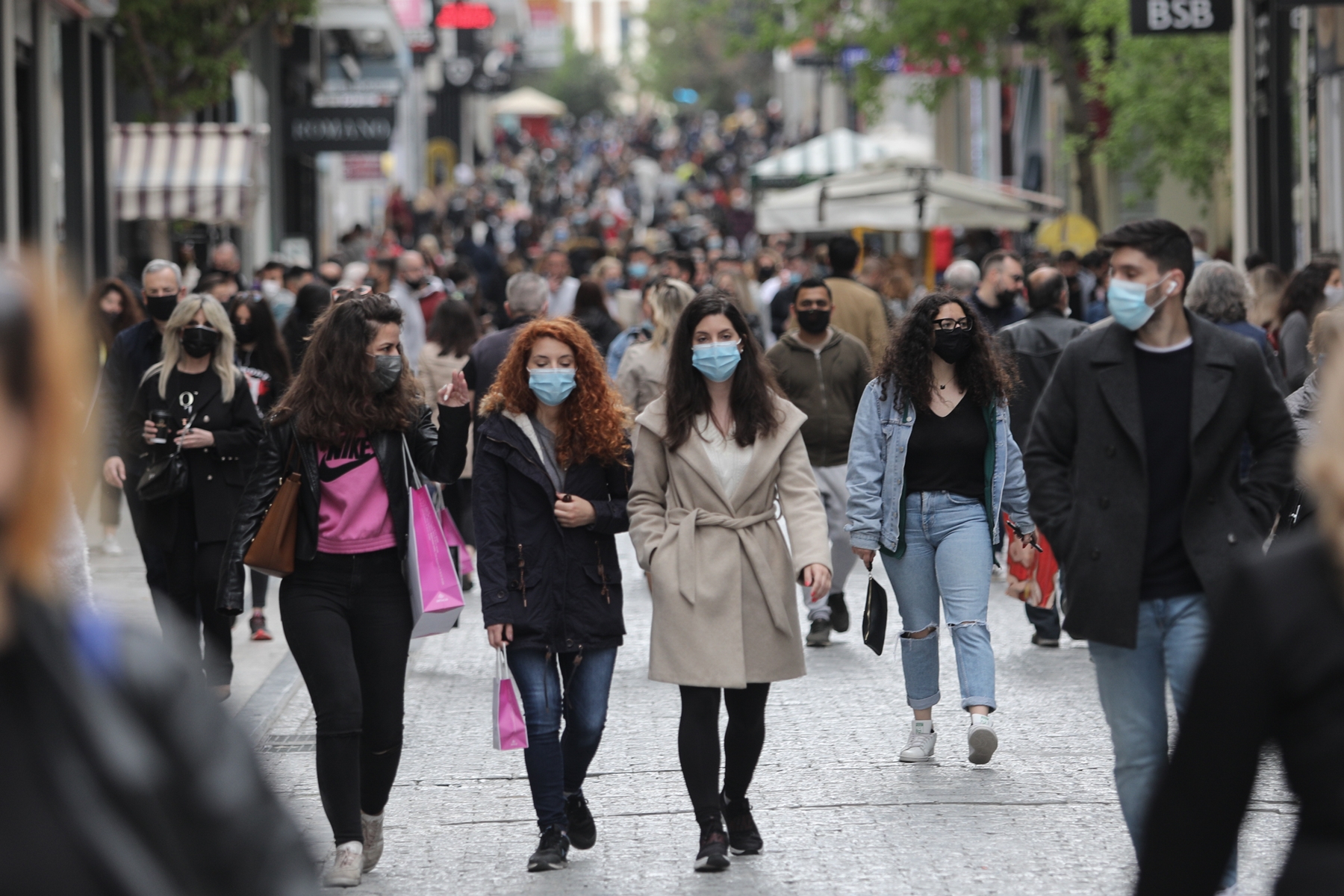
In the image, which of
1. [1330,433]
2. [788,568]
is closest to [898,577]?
[788,568]

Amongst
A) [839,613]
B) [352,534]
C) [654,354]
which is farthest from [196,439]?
[654,354]

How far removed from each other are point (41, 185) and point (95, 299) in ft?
22.3

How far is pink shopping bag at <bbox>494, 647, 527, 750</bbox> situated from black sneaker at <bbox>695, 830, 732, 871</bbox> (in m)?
0.63

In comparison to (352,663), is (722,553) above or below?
above

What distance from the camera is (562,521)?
19.3 feet

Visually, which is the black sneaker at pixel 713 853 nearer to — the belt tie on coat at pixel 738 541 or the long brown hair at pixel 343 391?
the belt tie on coat at pixel 738 541

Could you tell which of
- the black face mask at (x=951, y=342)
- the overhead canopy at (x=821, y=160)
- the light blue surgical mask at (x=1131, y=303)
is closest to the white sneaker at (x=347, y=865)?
the light blue surgical mask at (x=1131, y=303)

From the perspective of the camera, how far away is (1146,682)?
16.1 feet

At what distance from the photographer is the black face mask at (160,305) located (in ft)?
30.6

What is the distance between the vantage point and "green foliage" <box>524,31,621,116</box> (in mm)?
128625

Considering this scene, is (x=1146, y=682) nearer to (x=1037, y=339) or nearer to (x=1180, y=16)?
(x=1037, y=339)

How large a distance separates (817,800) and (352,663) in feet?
6.19

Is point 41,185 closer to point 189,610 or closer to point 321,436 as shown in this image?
point 189,610

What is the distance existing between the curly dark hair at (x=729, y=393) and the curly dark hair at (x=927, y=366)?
4.04ft
